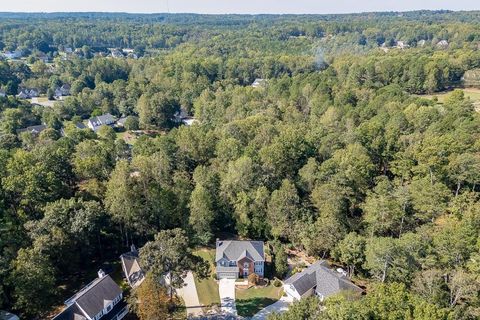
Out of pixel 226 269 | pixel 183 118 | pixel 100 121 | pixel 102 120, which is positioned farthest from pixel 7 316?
pixel 183 118

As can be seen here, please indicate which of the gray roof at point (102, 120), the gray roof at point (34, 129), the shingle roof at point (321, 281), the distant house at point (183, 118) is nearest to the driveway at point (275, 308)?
the shingle roof at point (321, 281)

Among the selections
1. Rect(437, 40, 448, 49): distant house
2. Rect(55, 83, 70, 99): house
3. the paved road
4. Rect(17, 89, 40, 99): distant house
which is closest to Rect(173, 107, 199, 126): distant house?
Rect(55, 83, 70, 99): house

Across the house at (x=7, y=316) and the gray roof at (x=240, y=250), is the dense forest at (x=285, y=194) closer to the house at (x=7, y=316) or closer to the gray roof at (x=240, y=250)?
the house at (x=7, y=316)

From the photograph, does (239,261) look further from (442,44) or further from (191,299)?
(442,44)

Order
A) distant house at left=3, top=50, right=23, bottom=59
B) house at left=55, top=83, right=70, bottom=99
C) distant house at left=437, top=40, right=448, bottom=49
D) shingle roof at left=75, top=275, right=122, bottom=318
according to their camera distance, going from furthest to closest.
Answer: distant house at left=3, top=50, right=23, bottom=59 < distant house at left=437, top=40, right=448, bottom=49 < house at left=55, top=83, right=70, bottom=99 < shingle roof at left=75, top=275, right=122, bottom=318

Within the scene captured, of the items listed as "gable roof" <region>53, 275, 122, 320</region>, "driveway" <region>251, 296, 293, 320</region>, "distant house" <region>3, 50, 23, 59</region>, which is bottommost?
"driveway" <region>251, 296, 293, 320</region>

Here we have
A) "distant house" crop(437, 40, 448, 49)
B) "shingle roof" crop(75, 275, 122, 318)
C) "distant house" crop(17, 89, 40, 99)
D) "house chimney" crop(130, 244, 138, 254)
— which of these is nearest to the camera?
"shingle roof" crop(75, 275, 122, 318)

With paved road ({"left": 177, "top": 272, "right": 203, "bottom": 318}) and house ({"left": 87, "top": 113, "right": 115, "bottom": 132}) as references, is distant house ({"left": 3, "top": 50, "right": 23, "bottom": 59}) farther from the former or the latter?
paved road ({"left": 177, "top": 272, "right": 203, "bottom": 318})

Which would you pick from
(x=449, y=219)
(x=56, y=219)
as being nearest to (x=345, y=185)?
(x=449, y=219)
